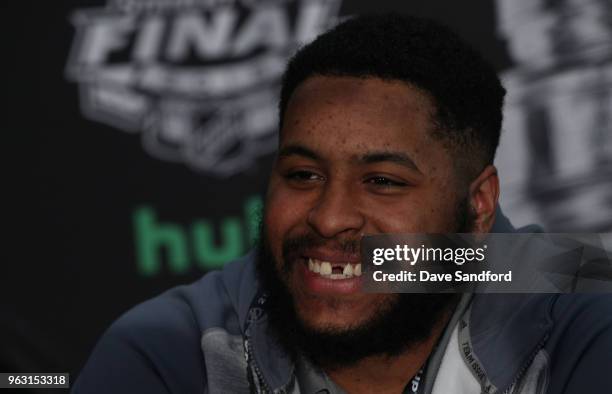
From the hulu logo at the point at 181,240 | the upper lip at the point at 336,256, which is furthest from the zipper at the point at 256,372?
the hulu logo at the point at 181,240

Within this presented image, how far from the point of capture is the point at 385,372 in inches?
71.8

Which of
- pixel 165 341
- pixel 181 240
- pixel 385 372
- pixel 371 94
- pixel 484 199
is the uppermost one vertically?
pixel 371 94

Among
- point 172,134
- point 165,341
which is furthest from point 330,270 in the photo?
point 172,134

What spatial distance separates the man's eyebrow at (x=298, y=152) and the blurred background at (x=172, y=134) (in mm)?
1256

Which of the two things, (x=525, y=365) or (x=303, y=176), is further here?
(x=303, y=176)

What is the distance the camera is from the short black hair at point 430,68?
173cm

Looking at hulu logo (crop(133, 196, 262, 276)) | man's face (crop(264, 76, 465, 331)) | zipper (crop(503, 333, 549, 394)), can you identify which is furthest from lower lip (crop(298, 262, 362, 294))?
hulu logo (crop(133, 196, 262, 276))

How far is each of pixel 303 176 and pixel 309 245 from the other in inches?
6.0

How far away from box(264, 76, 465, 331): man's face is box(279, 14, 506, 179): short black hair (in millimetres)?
31

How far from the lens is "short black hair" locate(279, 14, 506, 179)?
1.73 m

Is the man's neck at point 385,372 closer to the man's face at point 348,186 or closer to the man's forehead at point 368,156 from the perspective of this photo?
the man's face at point 348,186

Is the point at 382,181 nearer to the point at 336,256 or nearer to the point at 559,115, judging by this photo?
the point at 336,256

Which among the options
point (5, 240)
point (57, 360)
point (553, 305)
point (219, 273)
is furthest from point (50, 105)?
point (553, 305)

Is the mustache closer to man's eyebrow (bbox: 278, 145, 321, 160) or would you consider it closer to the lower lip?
the lower lip
